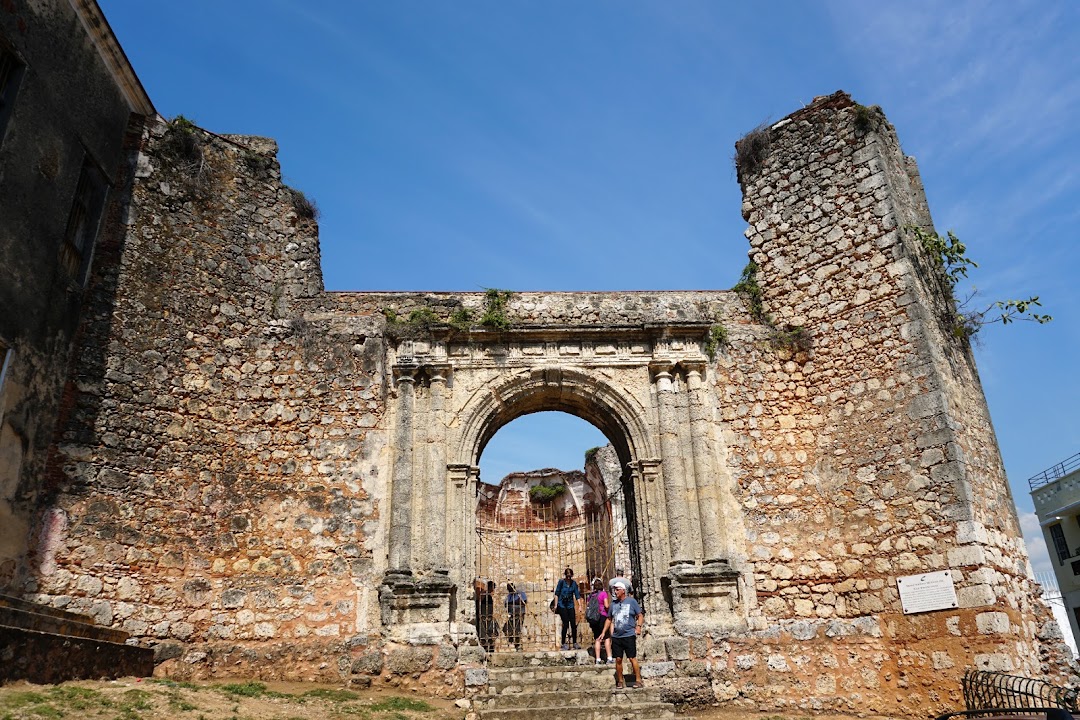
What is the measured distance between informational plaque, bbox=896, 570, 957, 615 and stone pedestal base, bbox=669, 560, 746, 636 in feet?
5.97

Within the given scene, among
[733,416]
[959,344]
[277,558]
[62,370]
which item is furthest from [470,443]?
[959,344]

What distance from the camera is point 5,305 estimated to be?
8.20 meters

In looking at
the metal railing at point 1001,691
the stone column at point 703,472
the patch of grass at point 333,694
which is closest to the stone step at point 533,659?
the patch of grass at point 333,694

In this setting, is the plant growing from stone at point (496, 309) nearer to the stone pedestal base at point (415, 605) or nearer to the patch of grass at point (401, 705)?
the stone pedestal base at point (415, 605)

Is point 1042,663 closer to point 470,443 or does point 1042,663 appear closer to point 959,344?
point 959,344

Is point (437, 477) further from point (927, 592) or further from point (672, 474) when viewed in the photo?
point (927, 592)

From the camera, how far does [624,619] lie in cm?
872

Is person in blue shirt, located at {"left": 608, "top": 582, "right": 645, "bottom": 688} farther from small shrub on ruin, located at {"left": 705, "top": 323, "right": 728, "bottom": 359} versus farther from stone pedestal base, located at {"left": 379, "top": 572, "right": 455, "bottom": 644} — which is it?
small shrub on ruin, located at {"left": 705, "top": 323, "right": 728, "bottom": 359}

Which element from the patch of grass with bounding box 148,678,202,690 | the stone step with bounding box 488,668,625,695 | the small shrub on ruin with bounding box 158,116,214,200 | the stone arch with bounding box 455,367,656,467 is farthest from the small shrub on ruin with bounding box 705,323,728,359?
the patch of grass with bounding box 148,678,202,690

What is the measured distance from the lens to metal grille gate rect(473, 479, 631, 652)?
1661cm

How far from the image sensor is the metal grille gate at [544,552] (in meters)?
16.6

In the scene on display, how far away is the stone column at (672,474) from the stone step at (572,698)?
186cm

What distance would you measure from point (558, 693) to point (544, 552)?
9838 mm

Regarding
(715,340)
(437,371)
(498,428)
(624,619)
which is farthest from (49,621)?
(715,340)
